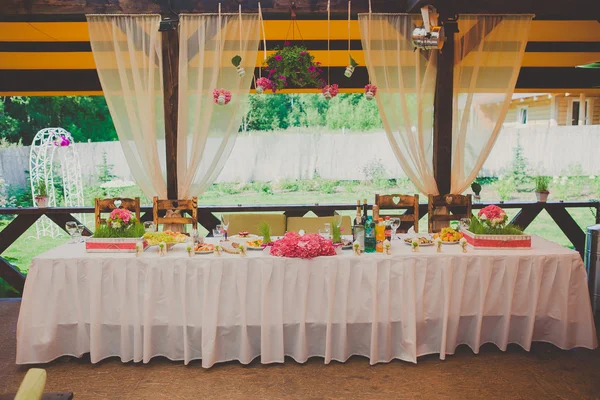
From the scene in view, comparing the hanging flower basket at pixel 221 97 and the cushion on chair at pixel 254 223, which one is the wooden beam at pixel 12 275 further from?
the hanging flower basket at pixel 221 97

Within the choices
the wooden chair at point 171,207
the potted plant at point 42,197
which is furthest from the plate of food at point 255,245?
the potted plant at point 42,197

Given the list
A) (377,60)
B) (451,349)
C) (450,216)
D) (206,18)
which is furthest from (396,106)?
(451,349)

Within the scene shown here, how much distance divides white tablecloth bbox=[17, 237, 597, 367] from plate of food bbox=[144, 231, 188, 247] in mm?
177

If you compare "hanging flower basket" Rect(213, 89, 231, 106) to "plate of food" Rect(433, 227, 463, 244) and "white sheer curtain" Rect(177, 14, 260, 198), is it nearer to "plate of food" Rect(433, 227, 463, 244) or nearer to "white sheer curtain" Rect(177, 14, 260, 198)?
"white sheer curtain" Rect(177, 14, 260, 198)

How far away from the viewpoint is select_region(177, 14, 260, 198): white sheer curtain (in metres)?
4.96

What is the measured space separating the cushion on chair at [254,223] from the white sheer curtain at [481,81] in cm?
190

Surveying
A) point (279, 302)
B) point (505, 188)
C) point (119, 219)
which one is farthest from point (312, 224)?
point (505, 188)

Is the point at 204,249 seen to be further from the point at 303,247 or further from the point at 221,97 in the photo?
the point at 221,97

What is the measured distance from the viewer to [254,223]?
186 inches

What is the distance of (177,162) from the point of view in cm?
509

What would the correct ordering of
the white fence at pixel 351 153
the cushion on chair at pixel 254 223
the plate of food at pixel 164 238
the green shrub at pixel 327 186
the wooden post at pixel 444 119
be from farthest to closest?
the green shrub at pixel 327 186 → the white fence at pixel 351 153 → the wooden post at pixel 444 119 → the cushion on chair at pixel 254 223 → the plate of food at pixel 164 238

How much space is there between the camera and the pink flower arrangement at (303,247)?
3406mm

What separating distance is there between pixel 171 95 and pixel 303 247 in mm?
2537

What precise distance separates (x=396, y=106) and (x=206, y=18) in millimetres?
2101
